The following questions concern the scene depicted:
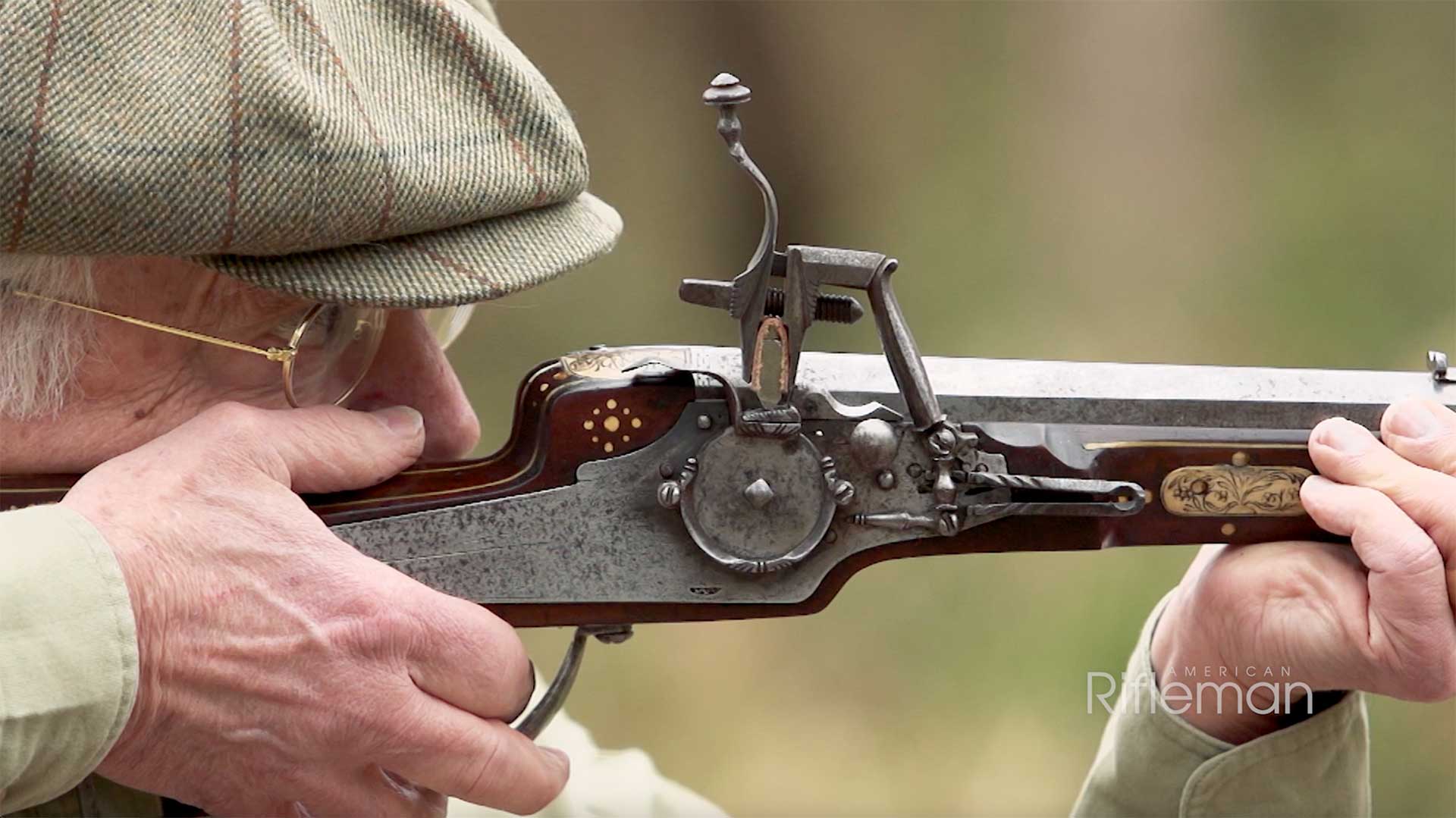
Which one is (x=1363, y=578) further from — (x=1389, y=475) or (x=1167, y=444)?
(x=1167, y=444)

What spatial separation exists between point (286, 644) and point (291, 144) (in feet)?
1.63

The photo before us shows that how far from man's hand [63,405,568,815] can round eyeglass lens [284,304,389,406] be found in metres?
0.07

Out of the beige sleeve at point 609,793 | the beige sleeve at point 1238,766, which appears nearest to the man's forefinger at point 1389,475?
the beige sleeve at point 1238,766

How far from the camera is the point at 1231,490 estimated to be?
1.58m

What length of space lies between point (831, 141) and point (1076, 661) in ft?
4.57

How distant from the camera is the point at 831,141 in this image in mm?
3021

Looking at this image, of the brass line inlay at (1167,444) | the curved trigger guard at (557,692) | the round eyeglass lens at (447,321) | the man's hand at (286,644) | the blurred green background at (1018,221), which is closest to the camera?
the man's hand at (286,644)

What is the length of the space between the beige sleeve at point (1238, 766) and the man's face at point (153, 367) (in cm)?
122

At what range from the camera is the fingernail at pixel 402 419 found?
5.04ft

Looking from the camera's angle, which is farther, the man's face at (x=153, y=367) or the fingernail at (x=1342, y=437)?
the fingernail at (x=1342, y=437)

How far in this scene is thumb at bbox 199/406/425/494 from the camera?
1404mm

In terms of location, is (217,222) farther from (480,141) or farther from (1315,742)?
(1315,742)

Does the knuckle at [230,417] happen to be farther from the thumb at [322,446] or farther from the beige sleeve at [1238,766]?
the beige sleeve at [1238,766]

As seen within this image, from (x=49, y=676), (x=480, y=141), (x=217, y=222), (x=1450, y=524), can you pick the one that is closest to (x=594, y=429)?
(x=480, y=141)
